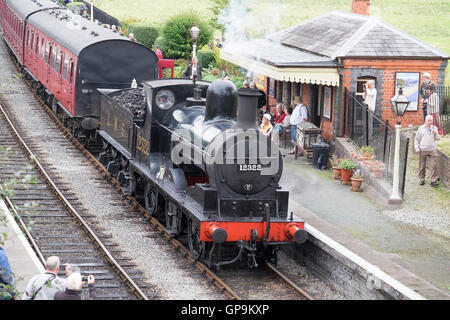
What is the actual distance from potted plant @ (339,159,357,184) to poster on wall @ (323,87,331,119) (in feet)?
10.1

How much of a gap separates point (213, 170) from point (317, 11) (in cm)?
3216

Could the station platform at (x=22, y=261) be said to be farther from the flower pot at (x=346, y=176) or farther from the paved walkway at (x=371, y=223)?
the flower pot at (x=346, y=176)

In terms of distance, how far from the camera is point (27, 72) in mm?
30328

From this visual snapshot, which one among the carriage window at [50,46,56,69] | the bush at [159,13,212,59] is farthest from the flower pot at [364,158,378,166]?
the bush at [159,13,212,59]

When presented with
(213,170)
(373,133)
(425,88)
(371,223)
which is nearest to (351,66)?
(373,133)

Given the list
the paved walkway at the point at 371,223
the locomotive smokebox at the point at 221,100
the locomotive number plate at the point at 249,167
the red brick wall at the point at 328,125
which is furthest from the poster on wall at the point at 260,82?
the locomotive number plate at the point at 249,167

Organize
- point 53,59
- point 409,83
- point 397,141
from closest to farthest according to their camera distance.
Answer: point 397,141, point 409,83, point 53,59

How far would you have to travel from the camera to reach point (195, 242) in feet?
44.0

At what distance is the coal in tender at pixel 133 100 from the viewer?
52.6 feet

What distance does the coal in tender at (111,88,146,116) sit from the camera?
16.0m

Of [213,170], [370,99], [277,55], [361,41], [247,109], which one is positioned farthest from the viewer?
[277,55]

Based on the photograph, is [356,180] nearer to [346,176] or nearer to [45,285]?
[346,176]
